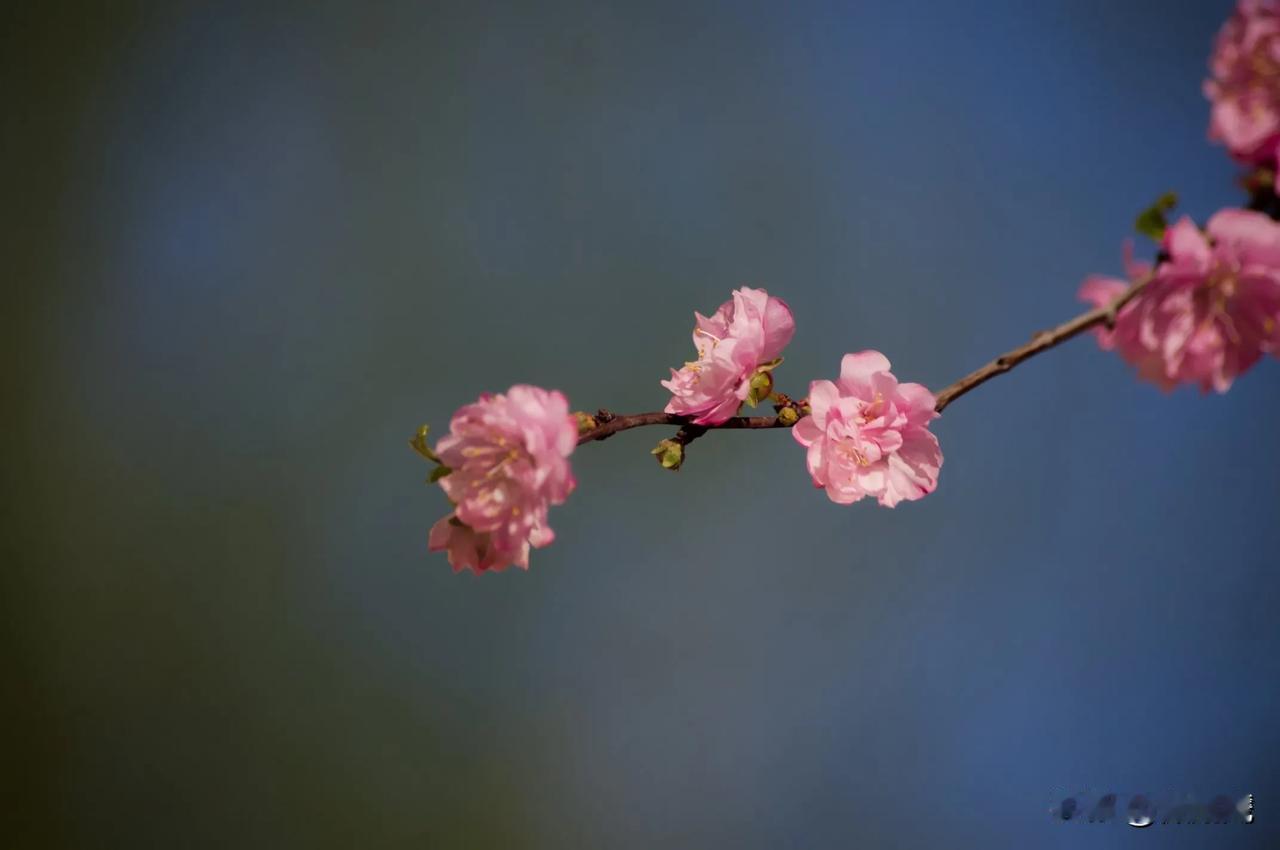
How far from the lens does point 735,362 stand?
544 millimetres

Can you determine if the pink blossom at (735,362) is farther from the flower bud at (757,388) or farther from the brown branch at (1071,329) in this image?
the brown branch at (1071,329)

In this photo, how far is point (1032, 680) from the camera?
124cm

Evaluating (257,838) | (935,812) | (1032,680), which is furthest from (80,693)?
(1032,680)

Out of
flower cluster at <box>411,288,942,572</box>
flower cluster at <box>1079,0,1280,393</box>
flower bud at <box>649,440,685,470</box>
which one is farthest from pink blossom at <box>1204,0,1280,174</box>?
flower bud at <box>649,440,685,470</box>

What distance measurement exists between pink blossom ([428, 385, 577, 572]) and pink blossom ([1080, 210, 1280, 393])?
1.09 ft

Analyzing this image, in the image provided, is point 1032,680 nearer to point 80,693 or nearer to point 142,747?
point 142,747

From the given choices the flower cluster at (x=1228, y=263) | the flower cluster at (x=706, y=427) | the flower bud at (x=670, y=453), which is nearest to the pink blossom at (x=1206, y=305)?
the flower cluster at (x=1228, y=263)

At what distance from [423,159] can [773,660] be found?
1.09 m

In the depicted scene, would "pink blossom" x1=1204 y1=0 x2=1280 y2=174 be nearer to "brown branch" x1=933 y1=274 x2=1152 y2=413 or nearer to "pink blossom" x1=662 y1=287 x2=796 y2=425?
"brown branch" x1=933 y1=274 x2=1152 y2=413

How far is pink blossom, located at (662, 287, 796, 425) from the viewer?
0.54 meters

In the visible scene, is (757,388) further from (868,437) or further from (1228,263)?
(1228,263)

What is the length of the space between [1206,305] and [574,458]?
1061mm

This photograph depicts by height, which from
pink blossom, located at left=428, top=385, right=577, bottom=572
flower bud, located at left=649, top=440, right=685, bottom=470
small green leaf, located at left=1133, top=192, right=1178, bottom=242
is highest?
small green leaf, located at left=1133, top=192, right=1178, bottom=242

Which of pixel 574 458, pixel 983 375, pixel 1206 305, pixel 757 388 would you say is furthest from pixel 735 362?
pixel 574 458
